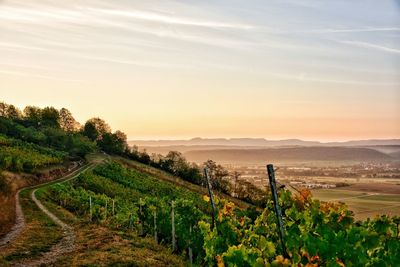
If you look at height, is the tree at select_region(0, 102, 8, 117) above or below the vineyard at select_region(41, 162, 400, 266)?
above

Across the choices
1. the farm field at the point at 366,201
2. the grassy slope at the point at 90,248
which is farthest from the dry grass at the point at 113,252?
the farm field at the point at 366,201

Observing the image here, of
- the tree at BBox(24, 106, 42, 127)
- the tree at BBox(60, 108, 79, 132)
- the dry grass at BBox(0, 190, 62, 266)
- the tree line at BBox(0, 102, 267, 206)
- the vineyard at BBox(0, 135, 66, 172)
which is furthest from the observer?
the tree at BBox(60, 108, 79, 132)

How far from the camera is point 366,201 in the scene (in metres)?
49.5

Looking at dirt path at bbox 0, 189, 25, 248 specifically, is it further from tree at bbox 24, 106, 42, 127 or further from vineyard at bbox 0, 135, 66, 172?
tree at bbox 24, 106, 42, 127

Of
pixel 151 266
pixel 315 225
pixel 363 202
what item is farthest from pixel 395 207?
pixel 315 225

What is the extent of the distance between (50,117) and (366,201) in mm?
110219

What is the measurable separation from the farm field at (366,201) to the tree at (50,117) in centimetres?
9670

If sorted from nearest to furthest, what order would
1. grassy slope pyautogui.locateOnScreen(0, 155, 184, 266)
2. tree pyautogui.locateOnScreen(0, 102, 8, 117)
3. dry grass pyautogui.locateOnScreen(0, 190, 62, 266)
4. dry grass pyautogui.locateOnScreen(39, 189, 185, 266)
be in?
1. dry grass pyautogui.locateOnScreen(39, 189, 185, 266)
2. grassy slope pyautogui.locateOnScreen(0, 155, 184, 266)
3. dry grass pyautogui.locateOnScreen(0, 190, 62, 266)
4. tree pyautogui.locateOnScreen(0, 102, 8, 117)

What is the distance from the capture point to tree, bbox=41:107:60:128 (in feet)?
438

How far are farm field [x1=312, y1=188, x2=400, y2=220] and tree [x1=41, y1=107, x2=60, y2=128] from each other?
96702 mm

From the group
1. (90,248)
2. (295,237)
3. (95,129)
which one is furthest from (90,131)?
(295,237)

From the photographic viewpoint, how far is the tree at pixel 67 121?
510 feet

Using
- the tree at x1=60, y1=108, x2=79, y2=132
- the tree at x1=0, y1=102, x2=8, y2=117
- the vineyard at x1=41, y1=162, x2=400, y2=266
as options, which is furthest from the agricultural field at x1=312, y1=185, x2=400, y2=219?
the tree at x1=0, y1=102, x2=8, y2=117

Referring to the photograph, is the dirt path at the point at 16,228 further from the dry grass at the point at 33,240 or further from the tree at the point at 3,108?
the tree at the point at 3,108
